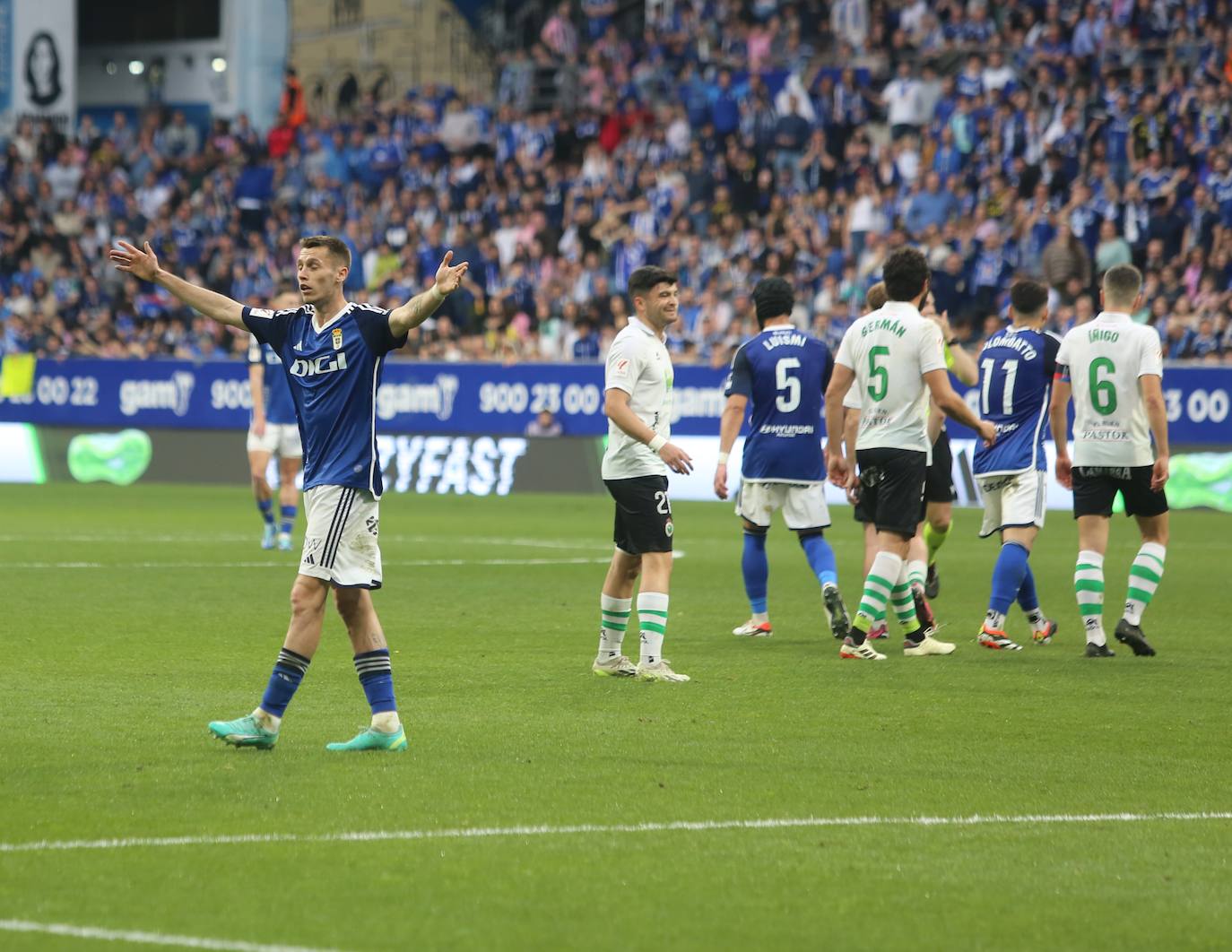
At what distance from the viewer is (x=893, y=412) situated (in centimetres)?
1138

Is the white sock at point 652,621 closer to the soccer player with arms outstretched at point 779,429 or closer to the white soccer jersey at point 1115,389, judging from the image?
the soccer player with arms outstretched at point 779,429

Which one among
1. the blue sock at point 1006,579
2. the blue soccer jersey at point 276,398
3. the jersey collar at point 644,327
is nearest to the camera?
the jersey collar at point 644,327

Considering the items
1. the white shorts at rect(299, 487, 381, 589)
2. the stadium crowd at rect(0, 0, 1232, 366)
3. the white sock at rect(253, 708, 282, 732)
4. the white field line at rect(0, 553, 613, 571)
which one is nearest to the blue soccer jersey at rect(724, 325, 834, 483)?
the white shorts at rect(299, 487, 381, 589)

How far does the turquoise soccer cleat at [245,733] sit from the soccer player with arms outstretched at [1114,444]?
212 inches

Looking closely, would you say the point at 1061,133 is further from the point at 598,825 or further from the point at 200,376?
the point at 598,825

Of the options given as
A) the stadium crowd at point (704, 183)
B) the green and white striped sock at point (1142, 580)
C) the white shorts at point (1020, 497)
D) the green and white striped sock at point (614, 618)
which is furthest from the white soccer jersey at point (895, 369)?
the stadium crowd at point (704, 183)

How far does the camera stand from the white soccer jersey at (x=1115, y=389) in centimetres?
1180

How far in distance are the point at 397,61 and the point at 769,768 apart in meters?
40.6

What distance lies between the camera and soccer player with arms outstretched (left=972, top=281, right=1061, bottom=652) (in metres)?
12.6

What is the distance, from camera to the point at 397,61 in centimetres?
4684

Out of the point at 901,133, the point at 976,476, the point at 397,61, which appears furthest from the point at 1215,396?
the point at 397,61

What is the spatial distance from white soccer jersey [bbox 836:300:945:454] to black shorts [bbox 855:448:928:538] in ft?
0.20

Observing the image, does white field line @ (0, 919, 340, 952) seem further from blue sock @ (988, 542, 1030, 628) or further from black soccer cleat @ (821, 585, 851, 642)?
blue sock @ (988, 542, 1030, 628)

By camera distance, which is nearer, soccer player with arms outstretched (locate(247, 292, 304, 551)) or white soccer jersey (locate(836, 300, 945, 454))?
white soccer jersey (locate(836, 300, 945, 454))
